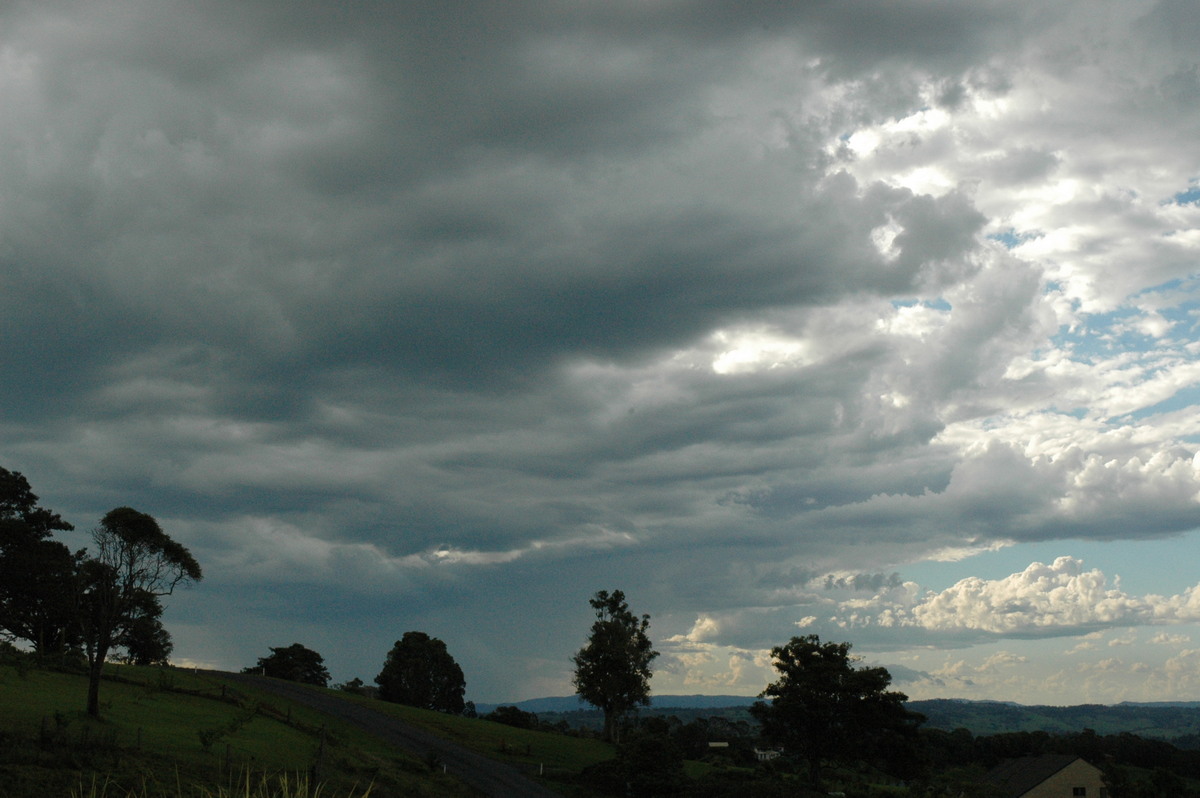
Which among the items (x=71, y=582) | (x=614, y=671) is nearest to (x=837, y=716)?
(x=614, y=671)

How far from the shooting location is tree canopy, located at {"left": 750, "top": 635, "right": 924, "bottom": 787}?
79.1m

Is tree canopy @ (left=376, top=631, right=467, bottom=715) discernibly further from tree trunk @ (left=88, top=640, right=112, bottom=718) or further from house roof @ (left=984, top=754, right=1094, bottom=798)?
tree trunk @ (left=88, top=640, right=112, bottom=718)

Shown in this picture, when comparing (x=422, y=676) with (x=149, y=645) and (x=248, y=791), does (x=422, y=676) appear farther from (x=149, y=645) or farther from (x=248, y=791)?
(x=248, y=791)

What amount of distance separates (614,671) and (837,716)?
32.9 metres

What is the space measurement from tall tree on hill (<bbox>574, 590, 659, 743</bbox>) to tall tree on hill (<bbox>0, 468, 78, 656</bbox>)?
177 feet

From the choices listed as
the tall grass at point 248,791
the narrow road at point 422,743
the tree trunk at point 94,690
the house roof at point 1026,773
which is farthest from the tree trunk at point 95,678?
the house roof at point 1026,773

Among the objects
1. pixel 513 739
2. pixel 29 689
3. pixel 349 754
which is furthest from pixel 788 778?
pixel 29 689

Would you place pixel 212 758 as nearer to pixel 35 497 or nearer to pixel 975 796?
pixel 35 497

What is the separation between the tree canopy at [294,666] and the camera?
483ft

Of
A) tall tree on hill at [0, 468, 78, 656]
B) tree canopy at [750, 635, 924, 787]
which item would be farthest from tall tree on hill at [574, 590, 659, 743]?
tall tree on hill at [0, 468, 78, 656]

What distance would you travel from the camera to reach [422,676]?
143 metres

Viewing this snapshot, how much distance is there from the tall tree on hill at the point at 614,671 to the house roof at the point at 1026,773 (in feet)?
129

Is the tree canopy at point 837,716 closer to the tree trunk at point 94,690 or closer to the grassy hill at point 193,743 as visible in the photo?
the grassy hill at point 193,743

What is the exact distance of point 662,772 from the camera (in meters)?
73.2
